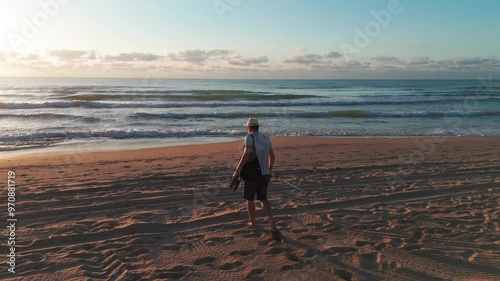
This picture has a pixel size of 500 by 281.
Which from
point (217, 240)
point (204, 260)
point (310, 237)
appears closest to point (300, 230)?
point (310, 237)

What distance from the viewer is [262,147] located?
507 cm

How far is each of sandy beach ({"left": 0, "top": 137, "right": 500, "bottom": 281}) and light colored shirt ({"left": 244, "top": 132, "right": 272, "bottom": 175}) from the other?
0.94 metres

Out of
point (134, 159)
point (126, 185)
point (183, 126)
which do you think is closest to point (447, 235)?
point (126, 185)

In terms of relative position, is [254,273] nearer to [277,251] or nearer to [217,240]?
[277,251]

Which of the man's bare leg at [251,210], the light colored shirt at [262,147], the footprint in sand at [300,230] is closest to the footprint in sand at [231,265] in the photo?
the man's bare leg at [251,210]

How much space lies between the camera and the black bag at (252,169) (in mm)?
5062

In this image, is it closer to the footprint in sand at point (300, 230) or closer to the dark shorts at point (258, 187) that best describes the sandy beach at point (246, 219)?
the footprint in sand at point (300, 230)

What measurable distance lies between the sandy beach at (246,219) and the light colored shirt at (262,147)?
94 cm

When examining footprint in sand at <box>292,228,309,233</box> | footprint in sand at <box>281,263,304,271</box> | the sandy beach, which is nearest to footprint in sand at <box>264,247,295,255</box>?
the sandy beach

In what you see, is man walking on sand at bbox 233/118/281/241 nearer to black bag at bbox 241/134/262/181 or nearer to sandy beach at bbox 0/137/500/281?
black bag at bbox 241/134/262/181

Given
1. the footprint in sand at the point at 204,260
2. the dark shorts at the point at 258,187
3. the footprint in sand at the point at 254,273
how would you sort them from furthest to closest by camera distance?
the dark shorts at the point at 258,187, the footprint in sand at the point at 204,260, the footprint in sand at the point at 254,273

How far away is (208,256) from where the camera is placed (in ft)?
14.9

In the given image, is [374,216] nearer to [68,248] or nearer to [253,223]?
[253,223]

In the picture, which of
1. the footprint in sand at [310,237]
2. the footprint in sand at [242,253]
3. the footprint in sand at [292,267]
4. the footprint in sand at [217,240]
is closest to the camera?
the footprint in sand at [292,267]
